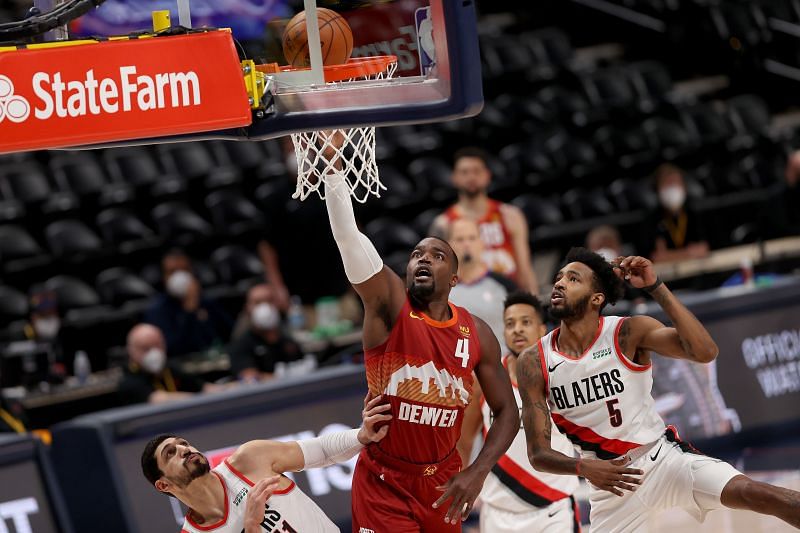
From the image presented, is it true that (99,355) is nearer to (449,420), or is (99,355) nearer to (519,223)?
(519,223)

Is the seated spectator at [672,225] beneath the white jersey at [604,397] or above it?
above

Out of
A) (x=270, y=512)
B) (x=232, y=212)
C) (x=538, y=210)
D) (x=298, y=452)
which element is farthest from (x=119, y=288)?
(x=270, y=512)

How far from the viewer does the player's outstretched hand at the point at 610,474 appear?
582cm

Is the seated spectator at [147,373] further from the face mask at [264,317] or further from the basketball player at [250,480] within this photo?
the basketball player at [250,480]

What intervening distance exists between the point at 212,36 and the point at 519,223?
5135mm

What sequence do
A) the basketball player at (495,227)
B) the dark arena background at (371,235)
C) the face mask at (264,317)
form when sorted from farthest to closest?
the face mask at (264,317)
the basketball player at (495,227)
the dark arena background at (371,235)

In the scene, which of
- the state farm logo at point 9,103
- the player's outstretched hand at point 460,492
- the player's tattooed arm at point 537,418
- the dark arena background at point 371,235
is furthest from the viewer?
the dark arena background at point 371,235

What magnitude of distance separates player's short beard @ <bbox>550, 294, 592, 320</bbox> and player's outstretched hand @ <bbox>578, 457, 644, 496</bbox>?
710 millimetres

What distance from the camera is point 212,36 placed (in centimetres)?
496

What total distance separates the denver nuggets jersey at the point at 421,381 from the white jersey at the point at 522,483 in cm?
97

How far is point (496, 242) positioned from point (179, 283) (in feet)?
7.97

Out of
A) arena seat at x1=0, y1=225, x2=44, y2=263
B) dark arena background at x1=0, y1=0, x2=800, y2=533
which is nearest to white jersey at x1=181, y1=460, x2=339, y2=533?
dark arena background at x1=0, y1=0, x2=800, y2=533

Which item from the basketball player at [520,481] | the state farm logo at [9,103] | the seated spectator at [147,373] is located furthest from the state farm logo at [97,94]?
the seated spectator at [147,373]

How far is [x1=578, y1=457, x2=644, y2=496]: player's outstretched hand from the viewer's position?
229 inches
